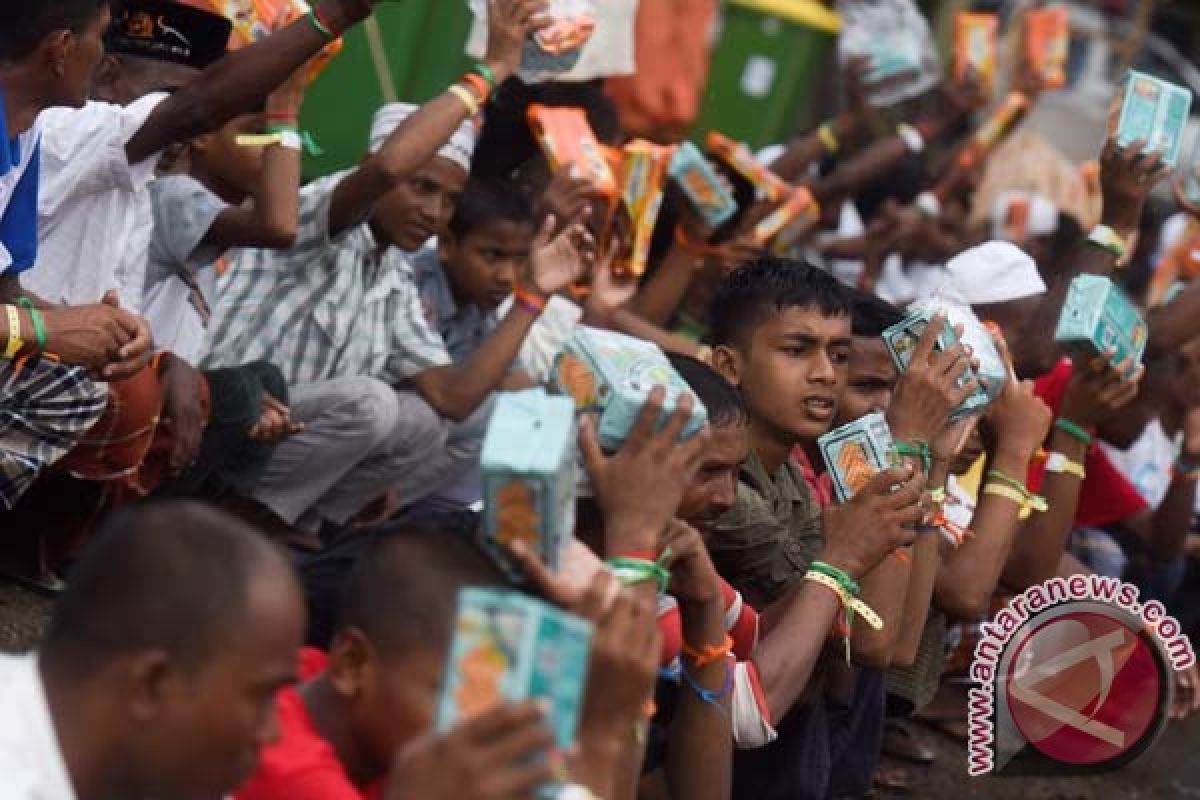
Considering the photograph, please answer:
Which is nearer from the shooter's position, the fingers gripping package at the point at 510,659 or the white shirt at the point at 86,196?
the fingers gripping package at the point at 510,659

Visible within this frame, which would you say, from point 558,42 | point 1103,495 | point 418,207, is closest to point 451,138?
point 418,207

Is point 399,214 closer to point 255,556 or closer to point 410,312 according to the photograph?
point 410,312

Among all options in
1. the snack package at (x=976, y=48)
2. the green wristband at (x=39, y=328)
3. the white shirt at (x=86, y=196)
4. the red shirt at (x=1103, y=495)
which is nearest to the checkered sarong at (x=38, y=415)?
the green wristband at (x=39, y=328)

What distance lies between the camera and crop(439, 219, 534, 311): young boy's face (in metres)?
5.82

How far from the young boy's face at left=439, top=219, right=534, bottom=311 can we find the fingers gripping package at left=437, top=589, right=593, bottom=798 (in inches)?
145

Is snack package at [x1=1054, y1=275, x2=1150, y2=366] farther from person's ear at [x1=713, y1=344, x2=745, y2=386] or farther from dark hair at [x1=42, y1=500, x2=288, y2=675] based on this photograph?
dark hair at [x1=42, y1=500, x2=288, y2=675]

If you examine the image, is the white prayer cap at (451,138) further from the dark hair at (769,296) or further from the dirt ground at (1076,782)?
the dirt ground at (1076,782)

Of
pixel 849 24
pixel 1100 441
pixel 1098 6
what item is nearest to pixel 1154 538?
pixel 1100 441

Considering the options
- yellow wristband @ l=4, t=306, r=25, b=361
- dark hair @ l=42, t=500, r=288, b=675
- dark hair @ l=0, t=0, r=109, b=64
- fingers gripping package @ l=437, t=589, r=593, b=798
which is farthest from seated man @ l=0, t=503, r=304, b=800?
dark hair @ l=0, t=0, r=109, b=64

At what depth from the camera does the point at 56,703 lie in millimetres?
2271

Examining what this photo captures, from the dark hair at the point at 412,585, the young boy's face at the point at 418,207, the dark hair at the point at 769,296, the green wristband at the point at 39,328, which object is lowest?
the young boy's face at the point at 418,207

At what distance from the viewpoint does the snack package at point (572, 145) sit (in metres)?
5.75

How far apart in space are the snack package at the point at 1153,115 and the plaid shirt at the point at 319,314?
1.92 metres

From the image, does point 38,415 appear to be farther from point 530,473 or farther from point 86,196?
point 530,473
